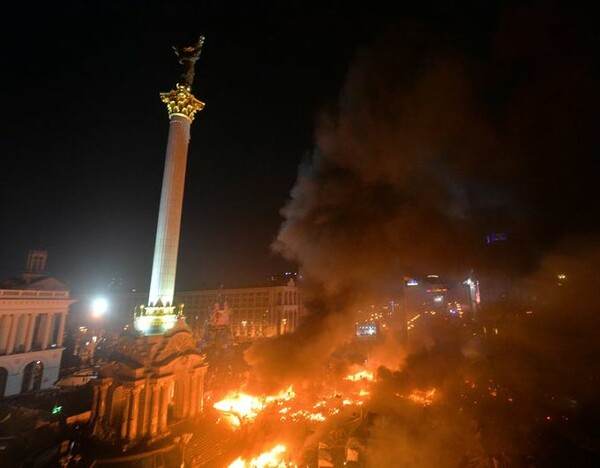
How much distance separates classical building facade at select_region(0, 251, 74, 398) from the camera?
2953cm

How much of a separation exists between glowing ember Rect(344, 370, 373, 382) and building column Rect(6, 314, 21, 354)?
33737 mm

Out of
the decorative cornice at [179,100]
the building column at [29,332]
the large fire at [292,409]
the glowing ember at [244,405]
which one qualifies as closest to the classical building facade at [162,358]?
the decorative cornice at [179,100]

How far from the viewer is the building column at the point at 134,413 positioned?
18.4 metres

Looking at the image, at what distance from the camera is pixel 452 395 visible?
26.3 meters

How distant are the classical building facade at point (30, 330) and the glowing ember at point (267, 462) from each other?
85.2 ft

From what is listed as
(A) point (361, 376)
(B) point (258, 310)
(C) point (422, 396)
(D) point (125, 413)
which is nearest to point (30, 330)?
(D) point (125, 413)

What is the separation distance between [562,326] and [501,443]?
1762 centimetres

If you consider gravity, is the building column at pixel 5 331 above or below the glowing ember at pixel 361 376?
above

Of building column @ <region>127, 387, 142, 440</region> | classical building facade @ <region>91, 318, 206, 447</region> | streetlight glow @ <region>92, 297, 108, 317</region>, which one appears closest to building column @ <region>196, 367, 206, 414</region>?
classical building facade @ <region>91, 318, 206, 447</region>

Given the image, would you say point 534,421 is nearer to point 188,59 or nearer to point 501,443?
point 501,443

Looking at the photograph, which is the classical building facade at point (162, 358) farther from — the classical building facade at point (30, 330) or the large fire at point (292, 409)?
the classical building facade at point (30, 330)

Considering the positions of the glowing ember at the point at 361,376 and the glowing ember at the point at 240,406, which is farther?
the glowing ember at the point at 361,376

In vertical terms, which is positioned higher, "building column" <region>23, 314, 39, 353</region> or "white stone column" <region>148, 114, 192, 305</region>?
"white stone column" <region>148, 114, 192, 305</region>

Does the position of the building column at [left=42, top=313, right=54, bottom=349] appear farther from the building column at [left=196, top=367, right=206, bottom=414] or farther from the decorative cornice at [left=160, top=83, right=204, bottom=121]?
the decorative cornice at [left=160, top=83, right=204, bottom=121]
